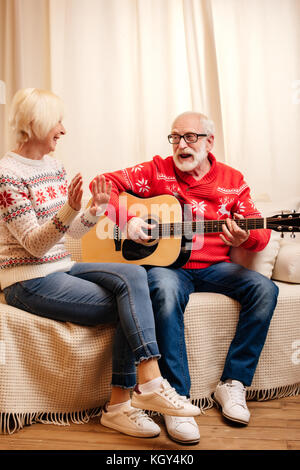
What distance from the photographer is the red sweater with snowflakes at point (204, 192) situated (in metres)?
1.94

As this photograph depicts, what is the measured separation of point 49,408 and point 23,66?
1.95 m

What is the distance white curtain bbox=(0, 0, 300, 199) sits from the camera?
105 inches

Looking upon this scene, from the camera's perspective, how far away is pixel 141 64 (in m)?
2.70

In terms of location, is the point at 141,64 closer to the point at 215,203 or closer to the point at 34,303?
the point at 215,203

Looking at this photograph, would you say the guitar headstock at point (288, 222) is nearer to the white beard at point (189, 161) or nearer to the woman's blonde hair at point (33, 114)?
the white beard at point (189, 161)

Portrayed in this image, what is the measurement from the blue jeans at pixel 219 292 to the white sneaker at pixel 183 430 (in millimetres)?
101

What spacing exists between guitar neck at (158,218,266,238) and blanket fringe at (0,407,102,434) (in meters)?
0.70

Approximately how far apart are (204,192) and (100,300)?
0.68m

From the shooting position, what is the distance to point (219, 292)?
1843 mm

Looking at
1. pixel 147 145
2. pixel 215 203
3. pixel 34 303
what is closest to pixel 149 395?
pixel 34 303

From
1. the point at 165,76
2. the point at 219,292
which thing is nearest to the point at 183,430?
the point at 219,292
